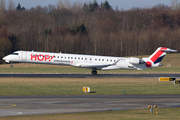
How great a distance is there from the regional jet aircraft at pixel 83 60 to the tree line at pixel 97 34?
4330 centimetres

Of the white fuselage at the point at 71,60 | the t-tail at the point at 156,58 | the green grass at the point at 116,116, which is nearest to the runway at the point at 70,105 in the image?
the green grass at the point at 116,116

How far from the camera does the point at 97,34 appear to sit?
110 meters

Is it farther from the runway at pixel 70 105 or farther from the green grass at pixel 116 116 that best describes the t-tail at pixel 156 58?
the green grass at pixel 116 116

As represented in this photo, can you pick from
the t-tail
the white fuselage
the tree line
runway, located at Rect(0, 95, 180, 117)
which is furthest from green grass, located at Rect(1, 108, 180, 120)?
the tree line

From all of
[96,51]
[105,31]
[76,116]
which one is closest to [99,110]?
[76,116]

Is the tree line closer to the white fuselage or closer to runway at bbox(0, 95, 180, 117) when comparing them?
the white fuselage

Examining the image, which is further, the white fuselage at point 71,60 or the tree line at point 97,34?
the tree line at point 97,34

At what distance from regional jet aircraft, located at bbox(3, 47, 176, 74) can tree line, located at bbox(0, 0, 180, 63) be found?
4330 centimetres

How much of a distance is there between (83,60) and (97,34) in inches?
2433

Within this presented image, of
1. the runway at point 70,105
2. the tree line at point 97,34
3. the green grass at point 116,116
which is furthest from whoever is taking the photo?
the tree line at point 97,34

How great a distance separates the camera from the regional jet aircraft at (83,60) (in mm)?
47875

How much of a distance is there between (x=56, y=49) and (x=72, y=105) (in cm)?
8013

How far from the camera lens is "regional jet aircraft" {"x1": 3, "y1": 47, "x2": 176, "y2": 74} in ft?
157

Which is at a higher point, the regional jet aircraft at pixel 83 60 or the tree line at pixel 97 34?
the tree line at pixel 97 34
